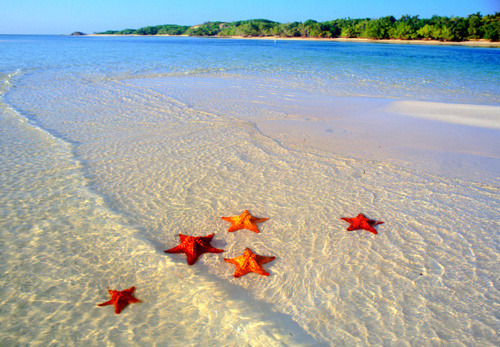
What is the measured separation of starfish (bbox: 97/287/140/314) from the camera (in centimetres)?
300

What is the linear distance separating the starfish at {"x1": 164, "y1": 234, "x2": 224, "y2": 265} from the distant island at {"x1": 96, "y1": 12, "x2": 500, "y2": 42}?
178 feet

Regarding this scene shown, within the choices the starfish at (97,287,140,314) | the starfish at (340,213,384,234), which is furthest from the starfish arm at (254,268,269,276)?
the starfish at (340,213,384,234)

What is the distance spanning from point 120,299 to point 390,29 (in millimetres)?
103406

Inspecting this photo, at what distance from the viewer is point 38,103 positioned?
10.4 meters

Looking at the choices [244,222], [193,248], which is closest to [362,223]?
[244,222]

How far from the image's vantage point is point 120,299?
9.96ft

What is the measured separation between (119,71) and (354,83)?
14.1 m

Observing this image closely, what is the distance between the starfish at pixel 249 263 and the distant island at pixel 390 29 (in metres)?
54.0

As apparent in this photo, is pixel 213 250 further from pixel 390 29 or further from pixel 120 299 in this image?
pixel 390 29

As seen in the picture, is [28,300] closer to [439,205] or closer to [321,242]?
[321,242]

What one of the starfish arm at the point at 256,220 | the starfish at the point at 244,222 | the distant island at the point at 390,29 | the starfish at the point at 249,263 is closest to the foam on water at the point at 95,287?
the starfish at the point at 249,263

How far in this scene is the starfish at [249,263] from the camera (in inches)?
136

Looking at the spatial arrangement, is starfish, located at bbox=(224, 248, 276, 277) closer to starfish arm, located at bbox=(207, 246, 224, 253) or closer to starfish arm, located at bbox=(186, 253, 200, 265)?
starfish arm, located at bbox=(207, 246, 224, 253)

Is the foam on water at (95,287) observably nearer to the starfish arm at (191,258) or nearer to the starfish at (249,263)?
the starfish arm at (191,258)
